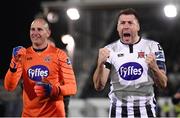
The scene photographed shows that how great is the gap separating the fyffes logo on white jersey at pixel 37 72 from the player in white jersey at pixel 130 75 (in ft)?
2.58

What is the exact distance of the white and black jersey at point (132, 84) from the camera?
477 cm

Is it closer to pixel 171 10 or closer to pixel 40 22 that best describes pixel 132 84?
pixel 40 22

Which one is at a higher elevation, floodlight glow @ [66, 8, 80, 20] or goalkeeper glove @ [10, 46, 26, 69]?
floodlight glow @ [66, 8, 80, 20]

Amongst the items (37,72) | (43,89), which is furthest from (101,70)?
(37,72)

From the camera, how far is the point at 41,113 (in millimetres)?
5340

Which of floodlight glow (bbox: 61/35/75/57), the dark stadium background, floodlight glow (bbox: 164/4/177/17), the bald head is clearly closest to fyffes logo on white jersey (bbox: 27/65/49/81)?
the bald head

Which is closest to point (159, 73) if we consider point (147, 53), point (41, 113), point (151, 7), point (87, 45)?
point (147, 53)

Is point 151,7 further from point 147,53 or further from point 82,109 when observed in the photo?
point 147,53

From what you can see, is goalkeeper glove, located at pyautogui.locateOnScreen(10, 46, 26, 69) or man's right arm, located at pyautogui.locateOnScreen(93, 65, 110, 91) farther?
goalkeeper glove, located at pyautogui.locateOnScreen(10, 46, 26, 69)

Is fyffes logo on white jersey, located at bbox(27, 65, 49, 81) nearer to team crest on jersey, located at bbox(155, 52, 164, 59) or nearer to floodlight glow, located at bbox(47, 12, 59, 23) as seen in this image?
team crest on jersey, located at bbox(155, 52, 164, 59)

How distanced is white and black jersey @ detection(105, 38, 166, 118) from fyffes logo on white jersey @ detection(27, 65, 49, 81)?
0.85 m

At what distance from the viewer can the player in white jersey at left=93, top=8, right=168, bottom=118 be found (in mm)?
4766

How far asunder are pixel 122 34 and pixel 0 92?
6.26m

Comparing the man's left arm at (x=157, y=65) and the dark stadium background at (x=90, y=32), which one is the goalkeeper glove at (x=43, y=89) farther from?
the dark stadium background at (x=90, y=32)
